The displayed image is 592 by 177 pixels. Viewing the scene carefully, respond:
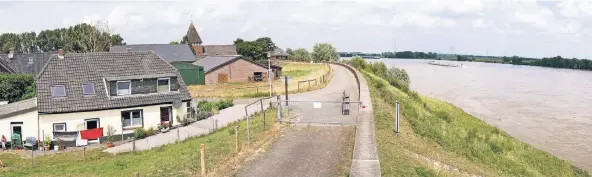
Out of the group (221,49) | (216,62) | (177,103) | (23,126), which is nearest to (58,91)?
(23,126)

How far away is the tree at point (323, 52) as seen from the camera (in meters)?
103

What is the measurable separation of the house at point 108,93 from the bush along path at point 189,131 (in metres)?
1.75

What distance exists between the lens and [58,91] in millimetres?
25391

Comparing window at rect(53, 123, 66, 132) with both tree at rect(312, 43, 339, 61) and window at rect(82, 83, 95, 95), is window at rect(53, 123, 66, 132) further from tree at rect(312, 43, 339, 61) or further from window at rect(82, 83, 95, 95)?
tree at rect(312, 43, 339, 61)

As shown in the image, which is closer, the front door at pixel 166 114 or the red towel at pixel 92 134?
the red towel at pixel 92 134

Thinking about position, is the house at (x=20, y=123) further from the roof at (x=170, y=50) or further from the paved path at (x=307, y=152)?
the roof at (x=170, y=50)

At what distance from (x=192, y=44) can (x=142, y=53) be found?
6686 cm

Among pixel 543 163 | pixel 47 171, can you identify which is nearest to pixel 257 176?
pixel 47 171

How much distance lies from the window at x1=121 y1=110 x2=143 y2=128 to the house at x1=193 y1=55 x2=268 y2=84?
23433 millimetres

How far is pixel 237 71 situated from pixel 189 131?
2692 cm

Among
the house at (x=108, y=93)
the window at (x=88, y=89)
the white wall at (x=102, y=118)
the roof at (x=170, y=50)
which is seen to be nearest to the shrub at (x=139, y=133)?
the house at (x=108, y=93)

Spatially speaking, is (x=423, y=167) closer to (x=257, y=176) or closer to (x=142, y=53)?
(x=257, y=176)

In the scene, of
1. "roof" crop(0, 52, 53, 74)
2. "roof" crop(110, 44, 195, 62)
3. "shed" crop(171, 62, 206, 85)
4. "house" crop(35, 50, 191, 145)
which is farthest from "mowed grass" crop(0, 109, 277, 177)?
"roof" crop(110, 44, 195, 62)

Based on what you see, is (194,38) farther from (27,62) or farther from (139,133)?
(139,133)
